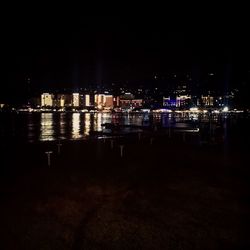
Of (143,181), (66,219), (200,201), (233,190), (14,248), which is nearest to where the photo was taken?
(14,248)

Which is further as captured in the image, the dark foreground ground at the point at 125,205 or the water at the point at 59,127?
the water at the point at 59,127

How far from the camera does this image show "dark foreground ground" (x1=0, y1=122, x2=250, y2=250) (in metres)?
6.10

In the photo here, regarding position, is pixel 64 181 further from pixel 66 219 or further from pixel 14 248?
pixel 14 248

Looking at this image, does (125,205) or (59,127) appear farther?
(59,127)

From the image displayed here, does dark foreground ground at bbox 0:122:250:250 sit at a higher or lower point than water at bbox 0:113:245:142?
higher

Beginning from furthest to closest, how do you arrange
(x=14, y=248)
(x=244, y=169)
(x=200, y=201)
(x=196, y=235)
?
(x=244, y=169) < (x=200, y=201) < (x=196, y=235) < (x=14, y=248)

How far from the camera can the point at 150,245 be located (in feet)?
19.2

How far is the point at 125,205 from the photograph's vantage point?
8133 mm

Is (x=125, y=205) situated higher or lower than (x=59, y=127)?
higher

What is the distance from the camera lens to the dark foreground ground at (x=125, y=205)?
20.0 ft

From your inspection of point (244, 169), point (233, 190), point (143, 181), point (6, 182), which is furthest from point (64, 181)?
point (244, 169)

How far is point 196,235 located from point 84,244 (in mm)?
2265

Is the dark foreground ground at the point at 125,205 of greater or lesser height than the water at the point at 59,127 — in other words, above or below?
above

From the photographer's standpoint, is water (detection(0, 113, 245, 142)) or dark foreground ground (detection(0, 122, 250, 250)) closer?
dark foreground ground (detection(0, 122, 250, 250))
